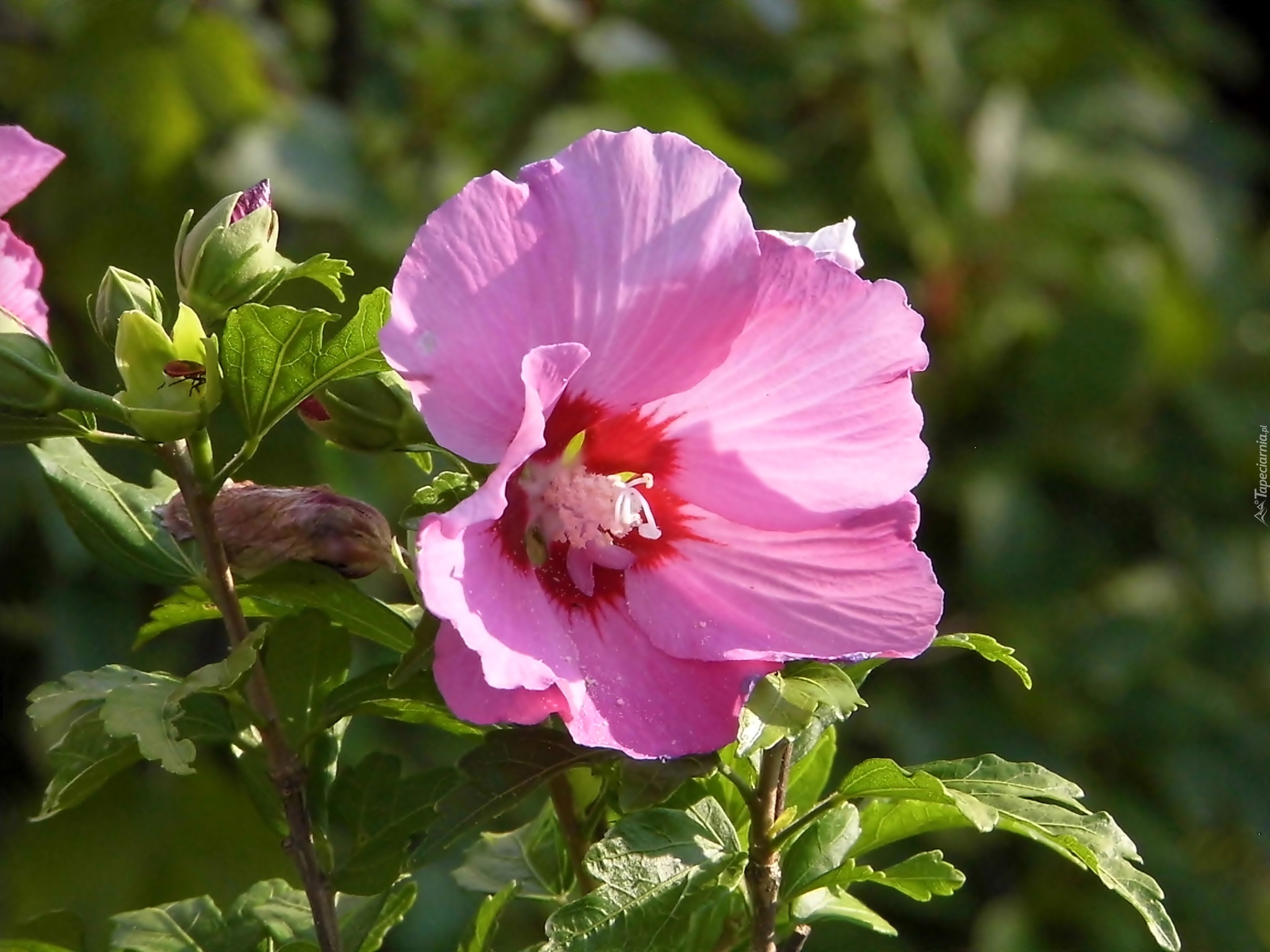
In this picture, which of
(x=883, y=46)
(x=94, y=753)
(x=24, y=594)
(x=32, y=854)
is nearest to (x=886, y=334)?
(x=94, y=753)

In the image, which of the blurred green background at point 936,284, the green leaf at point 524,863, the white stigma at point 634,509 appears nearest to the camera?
the white stigma at point 634,509

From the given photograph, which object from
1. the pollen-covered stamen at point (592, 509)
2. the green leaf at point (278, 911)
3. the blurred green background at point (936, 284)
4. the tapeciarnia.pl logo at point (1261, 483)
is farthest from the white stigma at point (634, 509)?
the tapeciarnia.pl logo at point (1261, 483)

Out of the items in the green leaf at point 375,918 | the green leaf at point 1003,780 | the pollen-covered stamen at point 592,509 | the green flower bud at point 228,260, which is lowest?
the green leaf at point 375,918

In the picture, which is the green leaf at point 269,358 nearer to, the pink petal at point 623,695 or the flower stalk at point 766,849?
the pink petal at point 623,695

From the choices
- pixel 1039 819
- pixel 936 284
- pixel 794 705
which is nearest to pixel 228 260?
pixel 794 705

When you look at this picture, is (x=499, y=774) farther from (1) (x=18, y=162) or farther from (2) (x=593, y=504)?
(1) (x=18, y=162)

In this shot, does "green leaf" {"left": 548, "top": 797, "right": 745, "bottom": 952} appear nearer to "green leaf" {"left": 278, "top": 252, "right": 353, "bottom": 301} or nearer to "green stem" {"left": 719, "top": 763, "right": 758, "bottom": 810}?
"green stem" {"left": 719, "top": 763, "right": 758, "bottom": 810}
